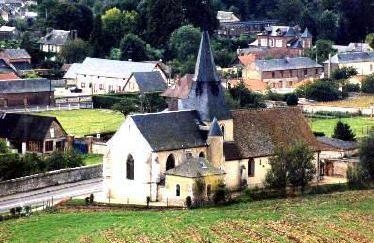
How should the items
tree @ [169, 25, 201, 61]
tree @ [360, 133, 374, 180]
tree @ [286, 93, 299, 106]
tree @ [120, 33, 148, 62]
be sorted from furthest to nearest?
tree @ [169, 25, 201, 61], tree @ [120, 33, 148, 62], tree @ [286, 93, 299, 106], tree @ [360, 133, 374, 180]

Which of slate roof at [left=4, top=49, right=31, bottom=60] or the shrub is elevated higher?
slate roof at [left=4, top=49, right=31, bottom=60]

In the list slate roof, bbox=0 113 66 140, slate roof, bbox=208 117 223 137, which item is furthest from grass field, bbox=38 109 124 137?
slate roof, bbox=208 117 223 137

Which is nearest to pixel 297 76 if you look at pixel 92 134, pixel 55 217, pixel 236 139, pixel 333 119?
pixel 333 119

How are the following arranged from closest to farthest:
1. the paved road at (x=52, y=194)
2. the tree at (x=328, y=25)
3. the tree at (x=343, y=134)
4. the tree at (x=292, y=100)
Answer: the paved road at (x=52, y=194) → the tree at (x=343, y=134) → the tree at (x=292, y=100) → the tree at (x=328, y=25)

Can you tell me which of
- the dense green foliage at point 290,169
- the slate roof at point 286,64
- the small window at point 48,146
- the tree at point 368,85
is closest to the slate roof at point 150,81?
the slate roof at point 286,64

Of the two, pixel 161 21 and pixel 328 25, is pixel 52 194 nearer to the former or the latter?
pixel 161 21

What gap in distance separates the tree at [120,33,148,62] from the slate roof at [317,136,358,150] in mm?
45229

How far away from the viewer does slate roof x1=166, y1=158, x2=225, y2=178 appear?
4794cm

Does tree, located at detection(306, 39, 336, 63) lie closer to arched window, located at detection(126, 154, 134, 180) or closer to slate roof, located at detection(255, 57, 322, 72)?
slate roof, located at detection(255, 57, 322, 72)

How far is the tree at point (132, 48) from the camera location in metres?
103

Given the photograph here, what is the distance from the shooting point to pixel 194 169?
158ft

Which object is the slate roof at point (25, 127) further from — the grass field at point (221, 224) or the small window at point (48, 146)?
the grass field at point (221, 224)

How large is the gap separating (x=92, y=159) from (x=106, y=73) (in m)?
32.7

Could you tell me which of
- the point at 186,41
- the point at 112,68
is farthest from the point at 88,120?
the point at 186,41
